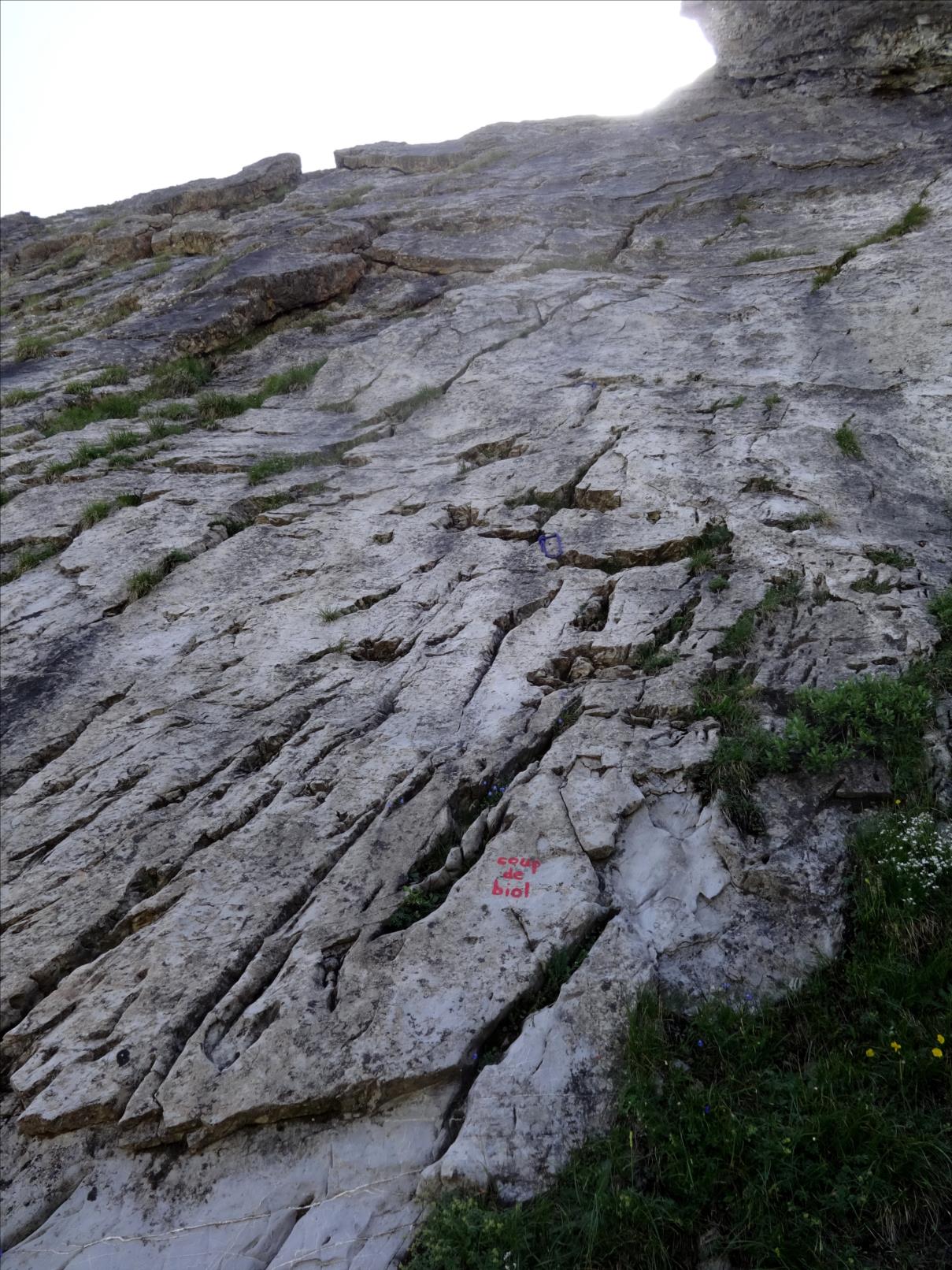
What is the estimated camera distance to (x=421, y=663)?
23.9ft

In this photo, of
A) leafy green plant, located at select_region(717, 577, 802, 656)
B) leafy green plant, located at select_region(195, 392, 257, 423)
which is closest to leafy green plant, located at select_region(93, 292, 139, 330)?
leafy green plant, located at select_region(195, 392, 257, 423)

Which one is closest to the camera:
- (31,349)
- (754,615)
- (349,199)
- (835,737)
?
(835,737)

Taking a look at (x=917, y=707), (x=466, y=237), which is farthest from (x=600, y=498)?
(x=466, y=237)

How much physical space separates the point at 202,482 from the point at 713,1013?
30.0 feet

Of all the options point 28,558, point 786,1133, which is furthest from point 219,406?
point 786,1133

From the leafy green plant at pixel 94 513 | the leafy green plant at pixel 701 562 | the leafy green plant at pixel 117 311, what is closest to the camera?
the leafy green plant at pixel 701 562

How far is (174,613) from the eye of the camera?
329 inches

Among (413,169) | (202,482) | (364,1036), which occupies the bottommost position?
(364,1036)

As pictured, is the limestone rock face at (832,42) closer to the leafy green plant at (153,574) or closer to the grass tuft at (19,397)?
the grass tuft at (19,397)

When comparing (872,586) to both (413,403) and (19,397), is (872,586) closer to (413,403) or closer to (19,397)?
(413,403)

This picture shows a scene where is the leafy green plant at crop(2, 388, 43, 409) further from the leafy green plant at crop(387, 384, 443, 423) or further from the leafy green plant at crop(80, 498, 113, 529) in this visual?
the leafy green plant at crop(387, 384, 443, 423)

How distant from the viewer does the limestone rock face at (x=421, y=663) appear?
426 centimetres

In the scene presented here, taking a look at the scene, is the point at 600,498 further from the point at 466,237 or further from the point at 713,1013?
the point at 466,237

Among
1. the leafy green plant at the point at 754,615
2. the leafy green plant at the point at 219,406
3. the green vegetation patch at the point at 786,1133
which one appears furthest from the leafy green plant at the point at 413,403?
the green vegetation patch at the point at 786,1133
